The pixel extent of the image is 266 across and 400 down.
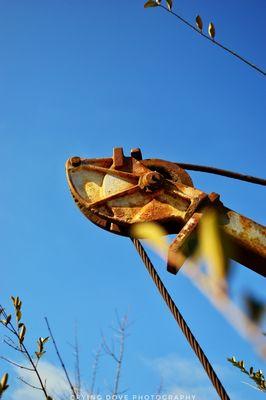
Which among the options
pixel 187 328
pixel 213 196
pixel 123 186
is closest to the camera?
pixel 187 328

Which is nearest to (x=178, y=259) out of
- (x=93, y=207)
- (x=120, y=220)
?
(x=120, y=220)

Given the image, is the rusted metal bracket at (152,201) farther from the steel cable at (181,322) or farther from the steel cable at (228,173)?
the steel cable at (228,173)

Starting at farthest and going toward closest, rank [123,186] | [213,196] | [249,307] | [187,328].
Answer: [123,186] → [213,196] → [187,328] → [249,307]

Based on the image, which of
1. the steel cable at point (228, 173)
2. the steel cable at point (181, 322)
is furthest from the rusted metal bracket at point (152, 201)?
the steel cable at point (228, 173)

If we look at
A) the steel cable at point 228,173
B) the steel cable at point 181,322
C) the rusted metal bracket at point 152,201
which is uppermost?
the steel cable at point 228,173

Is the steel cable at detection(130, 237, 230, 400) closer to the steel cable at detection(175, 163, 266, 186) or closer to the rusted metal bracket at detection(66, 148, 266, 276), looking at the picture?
the rusted metal bracket at detection(66, 148, 266, 276)

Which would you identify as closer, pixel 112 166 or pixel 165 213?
pixel 165 213

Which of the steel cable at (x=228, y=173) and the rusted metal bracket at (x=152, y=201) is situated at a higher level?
the steel cable at (x=228, y=173)

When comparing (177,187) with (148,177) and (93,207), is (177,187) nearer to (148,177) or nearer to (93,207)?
(148,177)
